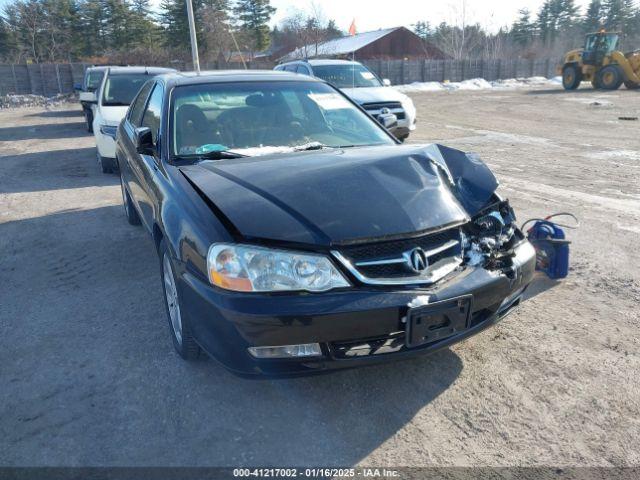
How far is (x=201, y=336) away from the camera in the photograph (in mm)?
2527

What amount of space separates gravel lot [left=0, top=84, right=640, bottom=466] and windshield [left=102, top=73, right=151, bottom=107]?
16.4 ft

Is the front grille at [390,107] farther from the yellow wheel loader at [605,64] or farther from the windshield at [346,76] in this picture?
the yellow wheel loader at [605,64]

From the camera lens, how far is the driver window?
12.6 feet

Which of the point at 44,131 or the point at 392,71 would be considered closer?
the point at 44,131

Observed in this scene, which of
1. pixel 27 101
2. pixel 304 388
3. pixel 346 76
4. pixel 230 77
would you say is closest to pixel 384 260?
pixel 304 388

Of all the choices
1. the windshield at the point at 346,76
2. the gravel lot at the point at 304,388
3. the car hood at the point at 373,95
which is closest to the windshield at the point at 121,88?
the windshield at the point at 346,76

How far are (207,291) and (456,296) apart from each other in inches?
45.9

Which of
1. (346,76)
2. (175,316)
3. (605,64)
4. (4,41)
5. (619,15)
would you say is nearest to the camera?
(175,316)

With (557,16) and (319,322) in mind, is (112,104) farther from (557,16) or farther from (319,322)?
(557,16)

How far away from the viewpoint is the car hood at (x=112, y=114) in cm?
827

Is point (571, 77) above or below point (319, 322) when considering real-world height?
above

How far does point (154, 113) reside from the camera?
414 cm

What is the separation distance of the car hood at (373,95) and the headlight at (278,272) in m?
8.40

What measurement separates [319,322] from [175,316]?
4.06 feet
